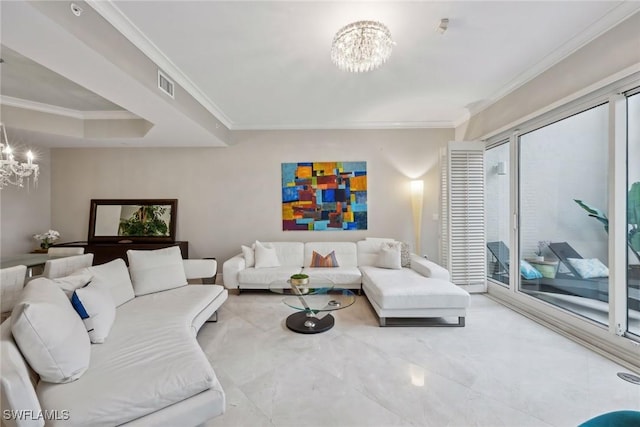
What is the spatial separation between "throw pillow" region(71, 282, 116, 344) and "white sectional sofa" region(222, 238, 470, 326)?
1964 millimetres

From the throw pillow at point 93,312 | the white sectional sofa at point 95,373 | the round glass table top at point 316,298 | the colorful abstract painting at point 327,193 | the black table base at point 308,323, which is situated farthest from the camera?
the colorful abstract painting at point 327,193

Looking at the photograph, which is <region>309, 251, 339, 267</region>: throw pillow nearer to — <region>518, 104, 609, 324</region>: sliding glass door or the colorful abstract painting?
the colorful abstract painting

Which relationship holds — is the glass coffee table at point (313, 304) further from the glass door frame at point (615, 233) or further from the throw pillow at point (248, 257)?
the glass door frame at point (615, 233)

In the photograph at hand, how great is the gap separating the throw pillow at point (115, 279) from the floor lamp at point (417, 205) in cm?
406

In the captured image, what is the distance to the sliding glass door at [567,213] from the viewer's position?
2.50 m

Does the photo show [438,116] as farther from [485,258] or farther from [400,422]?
[400,422]

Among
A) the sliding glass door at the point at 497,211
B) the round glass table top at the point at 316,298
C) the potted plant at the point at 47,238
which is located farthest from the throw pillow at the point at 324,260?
the potted plant at the point at 47,238

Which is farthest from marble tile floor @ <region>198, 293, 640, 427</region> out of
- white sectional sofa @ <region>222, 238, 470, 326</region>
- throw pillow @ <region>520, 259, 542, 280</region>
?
throw pillow @ <region>520, 259, 542, 280</region>

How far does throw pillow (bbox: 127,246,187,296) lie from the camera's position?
9.28ft

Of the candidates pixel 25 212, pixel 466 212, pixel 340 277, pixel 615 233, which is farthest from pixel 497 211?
pixel 25 212

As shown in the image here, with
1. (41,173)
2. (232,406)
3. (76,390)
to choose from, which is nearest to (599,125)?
(232,406)

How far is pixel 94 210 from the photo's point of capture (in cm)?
476

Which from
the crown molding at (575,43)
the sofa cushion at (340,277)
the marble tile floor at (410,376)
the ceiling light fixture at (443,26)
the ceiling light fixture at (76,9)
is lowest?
the marble tile floor at (410,376)

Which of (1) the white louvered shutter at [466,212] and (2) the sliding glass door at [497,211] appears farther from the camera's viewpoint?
(1) the white louvered shutter at [466,212]
